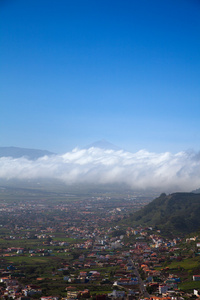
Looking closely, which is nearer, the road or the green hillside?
the road

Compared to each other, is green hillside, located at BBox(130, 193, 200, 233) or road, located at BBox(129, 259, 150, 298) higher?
green hillside, located at BBox(130, 193, 200, 233)

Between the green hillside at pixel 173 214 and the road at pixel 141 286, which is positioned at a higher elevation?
the green hillside at pixel 173 214

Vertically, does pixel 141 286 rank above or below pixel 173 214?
below

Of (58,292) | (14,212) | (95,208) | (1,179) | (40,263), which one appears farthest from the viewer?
(1,179)

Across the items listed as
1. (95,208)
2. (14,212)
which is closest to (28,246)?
(14,212)

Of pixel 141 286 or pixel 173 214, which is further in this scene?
pixel 173 214

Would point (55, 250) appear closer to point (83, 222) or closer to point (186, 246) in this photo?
point (186, 246)

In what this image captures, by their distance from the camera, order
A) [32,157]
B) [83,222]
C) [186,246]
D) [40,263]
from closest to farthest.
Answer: [40,263], [186,246], [83,222], [32,157]

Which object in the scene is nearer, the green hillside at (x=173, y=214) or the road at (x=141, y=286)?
the road at (x=141, y=286)
